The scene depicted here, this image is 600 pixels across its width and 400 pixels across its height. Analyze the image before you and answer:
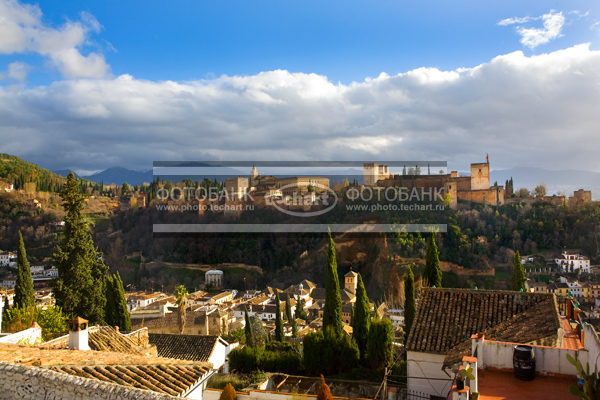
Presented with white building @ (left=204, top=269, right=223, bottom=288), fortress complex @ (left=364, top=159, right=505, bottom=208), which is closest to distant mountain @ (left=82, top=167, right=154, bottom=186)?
white building @ (left=204, top=269, right=223, bottom=288)

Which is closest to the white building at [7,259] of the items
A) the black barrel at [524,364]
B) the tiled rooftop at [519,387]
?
the tiled rooftop at [519,387]

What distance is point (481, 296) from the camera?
28.8 feet

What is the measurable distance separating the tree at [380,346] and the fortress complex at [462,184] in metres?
38.2

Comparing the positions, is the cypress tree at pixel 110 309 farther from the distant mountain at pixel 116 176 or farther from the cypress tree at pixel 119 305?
the distant mountain at pixel 116 176

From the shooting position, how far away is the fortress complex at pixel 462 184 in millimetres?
48344

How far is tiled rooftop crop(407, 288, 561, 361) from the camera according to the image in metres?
7.61

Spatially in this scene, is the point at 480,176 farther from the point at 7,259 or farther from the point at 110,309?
the point at 7,259

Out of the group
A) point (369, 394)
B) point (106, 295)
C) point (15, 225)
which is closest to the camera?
point (369, 394)

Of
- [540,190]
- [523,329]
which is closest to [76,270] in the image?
[523,329]

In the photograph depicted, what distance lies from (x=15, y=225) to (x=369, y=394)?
2695 inches

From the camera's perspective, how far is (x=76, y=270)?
579 inches

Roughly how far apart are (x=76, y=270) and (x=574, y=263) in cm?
3942

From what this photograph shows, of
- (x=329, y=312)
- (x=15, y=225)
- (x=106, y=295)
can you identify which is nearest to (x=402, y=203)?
(x=329, y=312)

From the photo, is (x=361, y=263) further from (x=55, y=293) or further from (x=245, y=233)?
(x=55, y=293)
